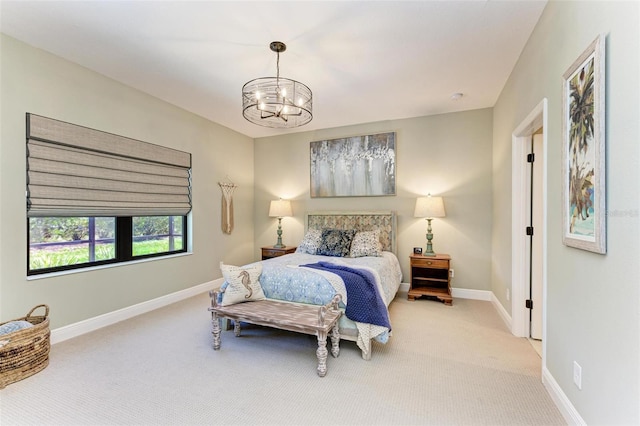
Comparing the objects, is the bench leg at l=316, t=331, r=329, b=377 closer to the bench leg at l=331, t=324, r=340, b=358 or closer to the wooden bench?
the wooden bench

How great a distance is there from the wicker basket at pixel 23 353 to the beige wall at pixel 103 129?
1.77 feet

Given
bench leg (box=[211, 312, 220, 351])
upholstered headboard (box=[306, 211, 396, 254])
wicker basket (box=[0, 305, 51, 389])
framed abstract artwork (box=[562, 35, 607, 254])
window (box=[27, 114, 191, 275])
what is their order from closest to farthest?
1. framed abstract artwork (box=[562, 35, 607, 254])
2. wicker basket (box=[0, 305, 51, 389])
3. bench leg (box=[211, 312, 220, 351])
4. window (box=[27, 114, 191, 275])
5. upholstered headboard (box=[306, 211, 396, 254])

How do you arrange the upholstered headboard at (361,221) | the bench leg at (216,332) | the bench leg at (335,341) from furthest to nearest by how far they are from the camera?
the upholstered headboard at (361,221)
the bench leg at (216,332)
the bench leg at (335,341)

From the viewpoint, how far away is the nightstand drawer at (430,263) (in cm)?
393

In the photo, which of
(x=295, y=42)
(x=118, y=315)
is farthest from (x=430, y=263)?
(x=118, y=315)

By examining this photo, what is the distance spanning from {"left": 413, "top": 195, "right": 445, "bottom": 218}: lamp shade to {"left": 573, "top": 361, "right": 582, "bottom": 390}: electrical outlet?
8.34 ft

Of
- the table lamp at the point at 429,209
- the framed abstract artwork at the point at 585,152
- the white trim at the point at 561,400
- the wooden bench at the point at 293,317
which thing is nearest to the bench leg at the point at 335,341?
the wooden bench at the point at 293,317

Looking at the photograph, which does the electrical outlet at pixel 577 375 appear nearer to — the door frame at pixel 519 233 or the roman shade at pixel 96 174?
the door frame at pixel 519 233

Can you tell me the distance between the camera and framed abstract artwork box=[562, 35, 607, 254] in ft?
4.56

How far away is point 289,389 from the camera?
2.04 metres

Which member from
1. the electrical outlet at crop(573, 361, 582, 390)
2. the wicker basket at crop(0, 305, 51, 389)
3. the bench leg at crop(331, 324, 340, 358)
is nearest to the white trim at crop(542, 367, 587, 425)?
the electrical outlet at crop(573, 361, 582, 390)

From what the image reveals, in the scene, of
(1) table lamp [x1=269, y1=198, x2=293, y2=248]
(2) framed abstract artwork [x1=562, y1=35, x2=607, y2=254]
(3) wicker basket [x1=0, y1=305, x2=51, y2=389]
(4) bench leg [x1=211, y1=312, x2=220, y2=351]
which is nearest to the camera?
(2) framed abstract artwork [x1=562, y1=35, x2=607, y2=254]

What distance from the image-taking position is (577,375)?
1.63m

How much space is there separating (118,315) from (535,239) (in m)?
4.59
